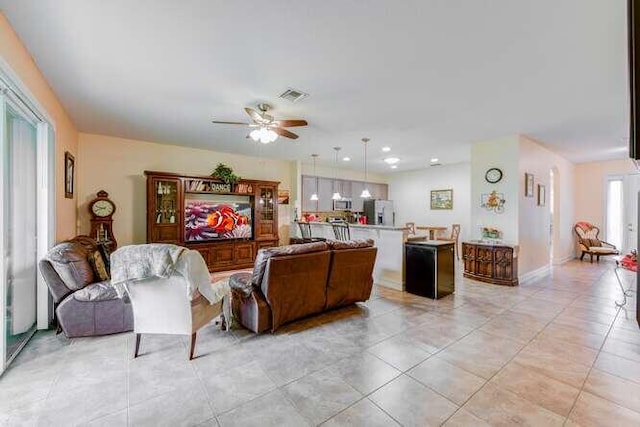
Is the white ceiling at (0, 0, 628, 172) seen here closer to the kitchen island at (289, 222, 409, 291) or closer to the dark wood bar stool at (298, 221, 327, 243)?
the kitchen island at (289, 222, 409, 291)

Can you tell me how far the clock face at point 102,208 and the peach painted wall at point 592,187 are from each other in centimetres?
1092

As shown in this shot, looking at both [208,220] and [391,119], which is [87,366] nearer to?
[208,220]

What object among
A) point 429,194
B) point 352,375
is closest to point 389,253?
point 352,375

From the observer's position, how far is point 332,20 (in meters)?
2.03

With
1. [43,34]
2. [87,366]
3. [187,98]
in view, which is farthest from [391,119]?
[87,366]

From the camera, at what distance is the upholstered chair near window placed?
6.70 metres

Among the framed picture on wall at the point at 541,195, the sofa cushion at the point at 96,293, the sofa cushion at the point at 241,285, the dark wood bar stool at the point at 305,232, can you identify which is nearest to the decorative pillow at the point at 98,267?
the sofa cushion at the point at 96,293

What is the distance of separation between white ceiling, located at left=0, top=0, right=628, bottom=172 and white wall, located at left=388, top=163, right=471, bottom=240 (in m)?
3.44

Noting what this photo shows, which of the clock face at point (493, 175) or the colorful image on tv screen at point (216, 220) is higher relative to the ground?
the clock face at point (493, 175)

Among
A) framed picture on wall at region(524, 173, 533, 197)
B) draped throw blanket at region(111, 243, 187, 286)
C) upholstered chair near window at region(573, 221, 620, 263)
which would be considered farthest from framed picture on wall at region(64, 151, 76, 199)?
upholstered chair near window at region(573, 221, 620, 263)

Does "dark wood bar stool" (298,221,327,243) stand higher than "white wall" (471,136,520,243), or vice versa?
"white wall" (471,136,520,243)

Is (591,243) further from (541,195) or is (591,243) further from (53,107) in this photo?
(53,107)

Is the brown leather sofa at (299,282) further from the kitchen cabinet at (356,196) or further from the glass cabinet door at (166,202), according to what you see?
the kitchen cabinet at (356,196)

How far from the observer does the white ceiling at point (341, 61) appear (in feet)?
6.43
